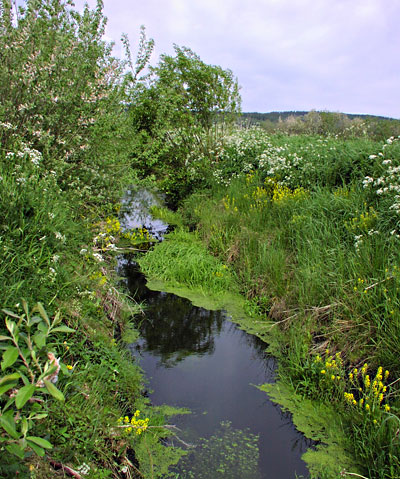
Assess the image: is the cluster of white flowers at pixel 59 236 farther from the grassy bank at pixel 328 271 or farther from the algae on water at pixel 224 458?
the grassy bank at pixel 328 271

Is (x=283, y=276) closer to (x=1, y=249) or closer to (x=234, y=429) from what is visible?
(x=234, y=429)

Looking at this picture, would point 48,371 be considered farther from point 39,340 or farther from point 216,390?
point 216,390

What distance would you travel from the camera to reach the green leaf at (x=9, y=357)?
58.0 inches

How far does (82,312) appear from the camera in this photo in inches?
141

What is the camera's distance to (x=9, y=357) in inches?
59.0

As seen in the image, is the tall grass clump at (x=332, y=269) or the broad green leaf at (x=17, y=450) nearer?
the broad green leaf at (x=17, y=450)

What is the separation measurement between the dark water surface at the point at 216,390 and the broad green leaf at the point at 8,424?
69.9 inches

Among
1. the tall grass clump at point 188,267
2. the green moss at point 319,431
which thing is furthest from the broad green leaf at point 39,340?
the tall grass clump at point 188,267

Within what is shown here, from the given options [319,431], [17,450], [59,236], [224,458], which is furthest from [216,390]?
[17,450]

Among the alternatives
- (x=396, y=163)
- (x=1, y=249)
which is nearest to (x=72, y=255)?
(x=1, y=249)

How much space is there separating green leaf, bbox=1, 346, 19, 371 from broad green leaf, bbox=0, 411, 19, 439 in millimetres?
182

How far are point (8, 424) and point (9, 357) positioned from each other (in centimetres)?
23

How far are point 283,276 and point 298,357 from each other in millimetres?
1474

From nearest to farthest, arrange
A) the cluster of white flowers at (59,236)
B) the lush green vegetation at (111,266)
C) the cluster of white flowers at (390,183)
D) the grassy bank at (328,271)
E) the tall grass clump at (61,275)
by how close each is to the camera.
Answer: the tall grass clump at (61,275) → the lush green vegetation at (111,266) → the grassy bank at (328,271) → the cluster of white flowers at (59,236) → the cluster of white flowers at (390,183)
